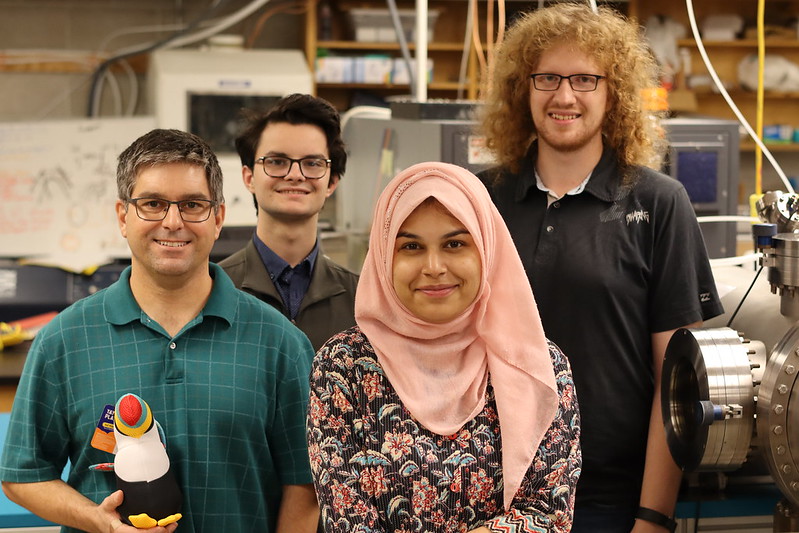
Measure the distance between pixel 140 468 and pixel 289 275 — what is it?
558 mm

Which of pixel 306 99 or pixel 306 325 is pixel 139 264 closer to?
pixel 306 325

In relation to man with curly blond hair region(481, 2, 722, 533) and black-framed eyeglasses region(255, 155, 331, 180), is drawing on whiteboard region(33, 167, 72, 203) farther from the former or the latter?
man with curly blond hair region(481, 2, 722, 533)

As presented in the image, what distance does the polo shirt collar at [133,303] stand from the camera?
57.3 inches

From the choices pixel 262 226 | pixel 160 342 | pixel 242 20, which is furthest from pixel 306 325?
pixel 242 20

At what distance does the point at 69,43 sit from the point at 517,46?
3.91m

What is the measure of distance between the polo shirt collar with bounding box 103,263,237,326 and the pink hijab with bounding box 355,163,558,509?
0.82 ft

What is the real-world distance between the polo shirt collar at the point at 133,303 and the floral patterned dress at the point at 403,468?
24 cm

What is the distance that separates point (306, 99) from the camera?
6.10 ft

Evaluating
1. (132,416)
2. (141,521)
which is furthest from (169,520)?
(132,416)

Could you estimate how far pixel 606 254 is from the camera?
1.65 metres

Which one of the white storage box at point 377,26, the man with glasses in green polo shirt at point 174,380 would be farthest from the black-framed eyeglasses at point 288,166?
the white storage box at point 377,26

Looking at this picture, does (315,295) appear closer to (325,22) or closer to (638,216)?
(638,216)

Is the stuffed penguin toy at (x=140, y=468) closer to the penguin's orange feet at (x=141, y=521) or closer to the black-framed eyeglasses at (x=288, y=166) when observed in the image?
the penguin's orange feet at (x=141, y=521)

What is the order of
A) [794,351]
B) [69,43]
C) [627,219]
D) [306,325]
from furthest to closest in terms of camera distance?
→ [69,43] < [306,325] < [627,219] < [794,351]
